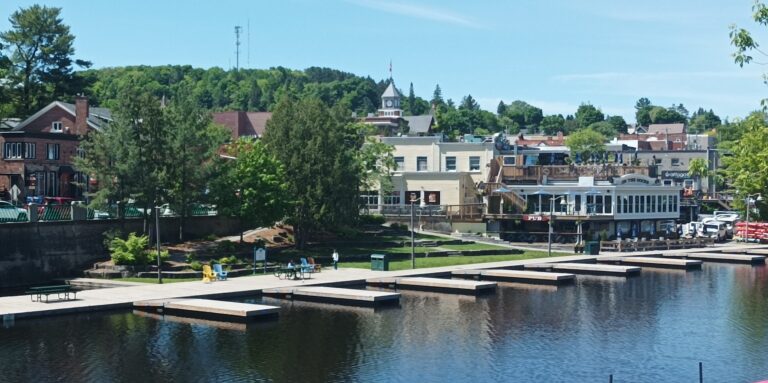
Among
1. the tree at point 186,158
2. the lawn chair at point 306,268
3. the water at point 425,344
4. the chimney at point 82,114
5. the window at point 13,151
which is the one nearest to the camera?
the water at point 425,344

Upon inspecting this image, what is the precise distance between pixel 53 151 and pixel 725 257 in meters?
56.0

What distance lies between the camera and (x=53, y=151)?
77938mm

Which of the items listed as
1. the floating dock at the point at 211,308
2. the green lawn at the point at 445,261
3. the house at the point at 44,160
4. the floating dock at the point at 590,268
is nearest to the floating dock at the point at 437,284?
the green lawn at the point at 445,261

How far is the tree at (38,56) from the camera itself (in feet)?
335

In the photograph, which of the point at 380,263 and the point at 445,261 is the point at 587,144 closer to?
the point at 445,261

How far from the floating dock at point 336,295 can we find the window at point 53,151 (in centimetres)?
3611

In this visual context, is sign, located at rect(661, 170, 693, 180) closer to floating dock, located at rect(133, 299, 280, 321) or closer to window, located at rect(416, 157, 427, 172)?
window, located at rect(416, 157, 427, 172)

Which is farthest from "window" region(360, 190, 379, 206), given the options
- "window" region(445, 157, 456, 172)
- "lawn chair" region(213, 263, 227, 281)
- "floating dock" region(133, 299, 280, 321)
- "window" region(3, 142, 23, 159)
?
"floating dock" region(133, 299, 280, 321)

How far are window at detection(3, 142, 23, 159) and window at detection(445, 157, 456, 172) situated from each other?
4229cm

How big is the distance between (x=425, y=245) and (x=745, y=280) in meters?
24.2

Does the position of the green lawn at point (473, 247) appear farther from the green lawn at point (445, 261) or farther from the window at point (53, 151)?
the window at point (53, 151)

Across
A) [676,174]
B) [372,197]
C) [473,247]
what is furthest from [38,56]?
[676,174]

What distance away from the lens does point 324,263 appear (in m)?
63.7

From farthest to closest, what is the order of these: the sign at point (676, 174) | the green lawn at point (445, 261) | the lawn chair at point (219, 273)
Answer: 1. the sign at point (676, 174)
2. the green lawn at point (445, 261)
3. the lawn chair at point (219, 273)
